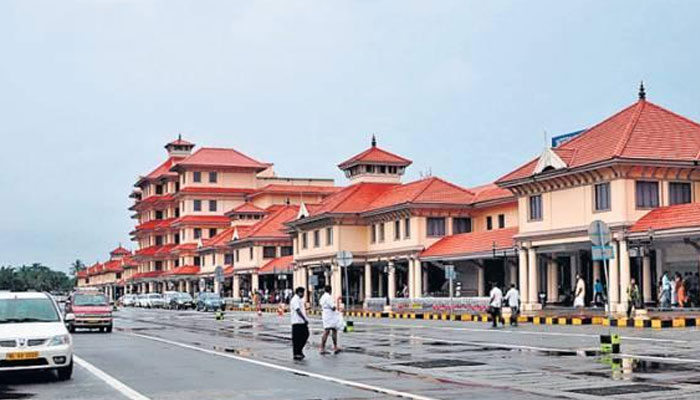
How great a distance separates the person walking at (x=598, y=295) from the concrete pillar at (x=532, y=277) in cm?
258

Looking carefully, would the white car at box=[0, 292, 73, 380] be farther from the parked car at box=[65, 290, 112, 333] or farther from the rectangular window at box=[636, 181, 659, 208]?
the rectangular window at box=[636, 181, 659, 208]

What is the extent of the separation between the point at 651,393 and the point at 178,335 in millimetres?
22457

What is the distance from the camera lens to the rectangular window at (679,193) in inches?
1569

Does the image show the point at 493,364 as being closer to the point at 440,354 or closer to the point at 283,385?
the point at 440,354

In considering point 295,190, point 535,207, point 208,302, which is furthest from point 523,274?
point 295,190

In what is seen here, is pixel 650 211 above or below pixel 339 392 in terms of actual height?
above

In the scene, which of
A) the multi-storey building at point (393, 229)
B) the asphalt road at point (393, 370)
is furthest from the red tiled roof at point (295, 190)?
the asphalt road at point (393, 370)

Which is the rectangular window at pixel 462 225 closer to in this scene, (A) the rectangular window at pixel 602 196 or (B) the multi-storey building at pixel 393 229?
(B) the multi-storey building at pixel 393 229

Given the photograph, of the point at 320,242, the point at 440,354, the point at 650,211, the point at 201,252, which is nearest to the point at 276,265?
the point at 320,242

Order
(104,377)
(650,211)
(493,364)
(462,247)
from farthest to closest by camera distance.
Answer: (462,247), (650,211), (493,364), (104,377)

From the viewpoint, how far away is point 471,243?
5212 cm

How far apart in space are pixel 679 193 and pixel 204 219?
73.4 m

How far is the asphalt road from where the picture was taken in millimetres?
14742

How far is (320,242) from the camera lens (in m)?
66.5
